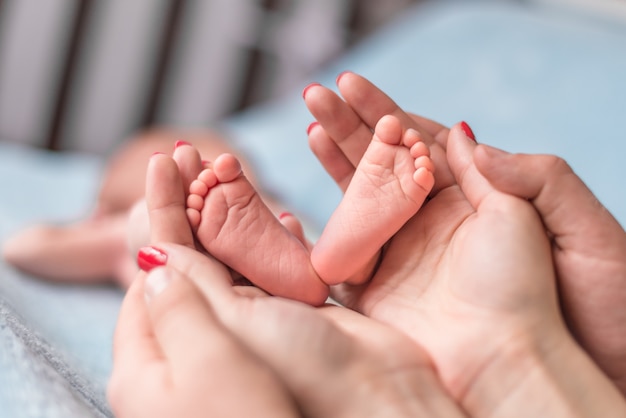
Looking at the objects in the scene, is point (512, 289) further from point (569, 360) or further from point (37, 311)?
point (37, 311)

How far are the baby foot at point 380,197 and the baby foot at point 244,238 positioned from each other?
3 cm

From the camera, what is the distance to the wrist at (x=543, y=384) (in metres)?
0.62

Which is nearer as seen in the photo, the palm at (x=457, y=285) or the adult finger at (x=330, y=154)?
the palm at (x=457, y=285)

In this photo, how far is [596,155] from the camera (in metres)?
1.29

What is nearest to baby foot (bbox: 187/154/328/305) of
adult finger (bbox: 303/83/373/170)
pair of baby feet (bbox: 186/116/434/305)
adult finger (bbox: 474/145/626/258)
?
pair of baby feet (bbox: 186/116/434/305)

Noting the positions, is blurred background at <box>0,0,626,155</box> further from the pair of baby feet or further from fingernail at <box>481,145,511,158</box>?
fingernail at <box>481,145,511,158</box>

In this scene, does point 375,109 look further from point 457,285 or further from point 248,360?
point 248,360

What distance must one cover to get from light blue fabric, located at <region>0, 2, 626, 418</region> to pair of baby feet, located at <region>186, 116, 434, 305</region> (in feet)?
0.73

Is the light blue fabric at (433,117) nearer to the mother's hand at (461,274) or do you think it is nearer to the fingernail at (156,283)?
the fingernail at (156,283)

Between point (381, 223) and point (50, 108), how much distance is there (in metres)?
2.05

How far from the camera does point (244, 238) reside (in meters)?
0.75

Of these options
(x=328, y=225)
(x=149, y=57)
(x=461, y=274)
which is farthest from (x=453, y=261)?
(x=149, y=57)

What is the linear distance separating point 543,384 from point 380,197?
239 millimetres

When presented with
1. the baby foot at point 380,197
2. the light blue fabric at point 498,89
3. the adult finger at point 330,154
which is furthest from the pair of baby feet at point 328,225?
the light blue fabric at point 498,89
